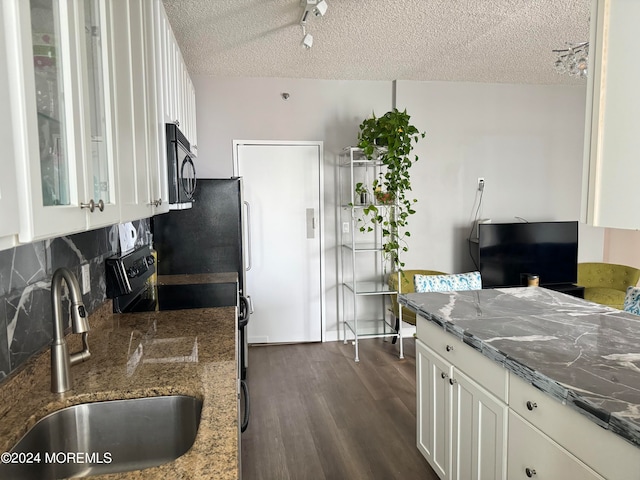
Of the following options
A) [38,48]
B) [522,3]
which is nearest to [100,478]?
[38,48]

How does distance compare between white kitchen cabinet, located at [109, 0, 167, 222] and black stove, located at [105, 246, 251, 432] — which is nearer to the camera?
white kitchen cabinet, located at [109, 0, 167, 222]

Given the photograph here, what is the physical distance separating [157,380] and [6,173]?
842 mm

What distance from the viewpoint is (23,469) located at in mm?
1035

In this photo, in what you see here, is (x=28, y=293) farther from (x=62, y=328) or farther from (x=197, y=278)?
(x=197, y=278)

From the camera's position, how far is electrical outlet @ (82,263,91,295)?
1.87 metres

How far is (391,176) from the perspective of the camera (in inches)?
155

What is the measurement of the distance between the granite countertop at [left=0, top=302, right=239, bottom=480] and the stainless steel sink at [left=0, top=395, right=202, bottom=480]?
29mm

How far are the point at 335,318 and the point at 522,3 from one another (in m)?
3.07

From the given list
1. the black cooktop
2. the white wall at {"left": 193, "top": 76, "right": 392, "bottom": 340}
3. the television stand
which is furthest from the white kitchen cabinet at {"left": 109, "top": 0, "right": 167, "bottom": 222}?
the television stand

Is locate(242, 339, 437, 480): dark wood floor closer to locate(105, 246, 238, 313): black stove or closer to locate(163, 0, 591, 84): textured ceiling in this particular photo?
locate(105, 246, 238, 313): black stove

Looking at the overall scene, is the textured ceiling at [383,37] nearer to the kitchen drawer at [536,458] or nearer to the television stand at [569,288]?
the television stand at [569,288]

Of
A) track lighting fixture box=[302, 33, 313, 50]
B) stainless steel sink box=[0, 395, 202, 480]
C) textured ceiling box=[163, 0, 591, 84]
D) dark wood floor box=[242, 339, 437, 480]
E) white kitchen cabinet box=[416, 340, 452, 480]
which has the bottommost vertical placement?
dark wood floor box=[242, 339, 437, 480]

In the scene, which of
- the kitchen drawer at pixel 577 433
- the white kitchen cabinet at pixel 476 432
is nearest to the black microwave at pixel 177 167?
the white kitchen cabinet at pixel 476 432

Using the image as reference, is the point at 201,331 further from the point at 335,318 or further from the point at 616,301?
the point at 616,301
